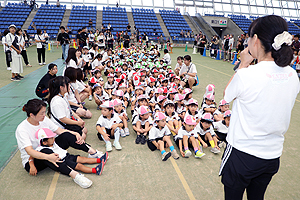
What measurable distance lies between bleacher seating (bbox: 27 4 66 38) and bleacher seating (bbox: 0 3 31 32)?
1.25 metres

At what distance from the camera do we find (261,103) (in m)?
1.12

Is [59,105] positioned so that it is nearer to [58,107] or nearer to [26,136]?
[58,107]

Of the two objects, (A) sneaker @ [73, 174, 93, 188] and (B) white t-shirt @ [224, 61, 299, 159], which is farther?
(A) sneaker @ [73, 174, 93, 188]

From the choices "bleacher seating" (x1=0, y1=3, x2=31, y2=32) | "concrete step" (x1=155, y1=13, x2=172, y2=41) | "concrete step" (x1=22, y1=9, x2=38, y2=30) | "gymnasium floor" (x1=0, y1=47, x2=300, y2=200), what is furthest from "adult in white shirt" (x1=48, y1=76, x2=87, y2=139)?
"concrete step" (x1=22, y1=9, x2=38, y2=30)

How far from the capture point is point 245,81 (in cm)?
113

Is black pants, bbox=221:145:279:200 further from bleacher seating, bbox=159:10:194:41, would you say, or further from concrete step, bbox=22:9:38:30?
concrete step, bbox=22:9:38:30

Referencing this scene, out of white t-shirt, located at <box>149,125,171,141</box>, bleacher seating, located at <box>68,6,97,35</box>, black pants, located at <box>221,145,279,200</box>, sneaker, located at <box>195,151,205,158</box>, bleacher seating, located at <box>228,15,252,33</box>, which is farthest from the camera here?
bleacher seating, located at <box>228,15,252,33</box>

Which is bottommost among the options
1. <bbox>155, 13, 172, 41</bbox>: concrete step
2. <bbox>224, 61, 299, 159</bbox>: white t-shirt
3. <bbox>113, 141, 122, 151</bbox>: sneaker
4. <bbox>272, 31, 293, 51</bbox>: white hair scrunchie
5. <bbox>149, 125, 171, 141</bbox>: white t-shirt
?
<bbox>113, 141, 122, 151</bbox>: sneaker

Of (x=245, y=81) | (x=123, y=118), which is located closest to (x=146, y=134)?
(x=123, y=118)

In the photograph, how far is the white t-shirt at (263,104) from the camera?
111cm

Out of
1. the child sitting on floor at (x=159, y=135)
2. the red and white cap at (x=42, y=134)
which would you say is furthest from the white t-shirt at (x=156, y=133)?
the red and white cap at (x=42, y=134)

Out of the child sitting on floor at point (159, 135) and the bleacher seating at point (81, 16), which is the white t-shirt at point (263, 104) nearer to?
the child sitting on floor at point (159, 135)

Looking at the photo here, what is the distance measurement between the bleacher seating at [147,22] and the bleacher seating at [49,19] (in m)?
9.64

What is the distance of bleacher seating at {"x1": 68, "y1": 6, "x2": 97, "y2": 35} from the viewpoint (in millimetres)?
23153
